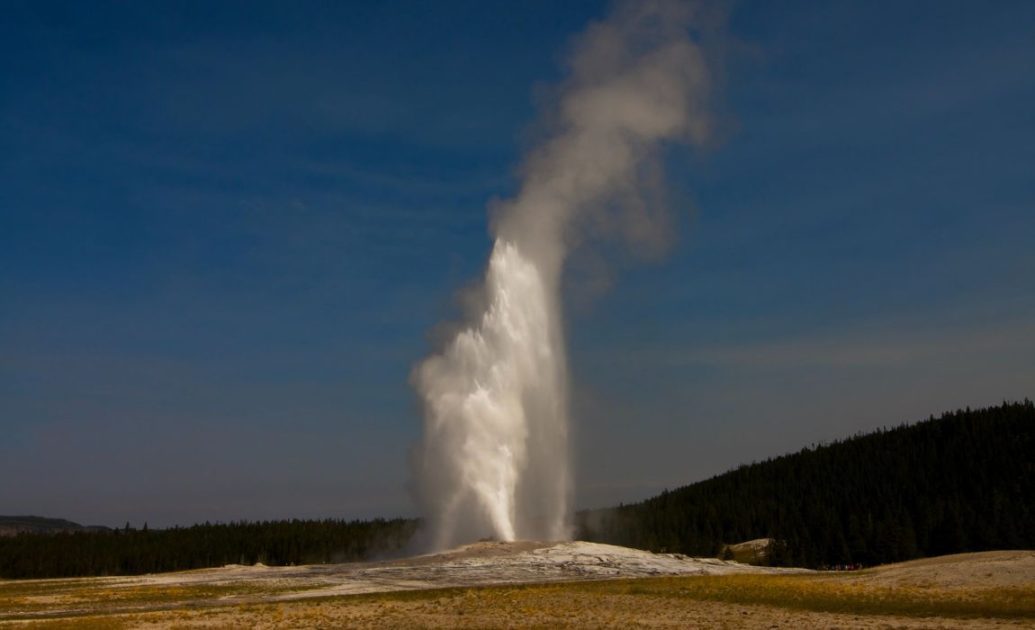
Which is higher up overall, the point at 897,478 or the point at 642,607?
the point at 897,478

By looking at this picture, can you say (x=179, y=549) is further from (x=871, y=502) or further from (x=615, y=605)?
(x=615, y=605)

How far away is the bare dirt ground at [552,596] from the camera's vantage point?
32.7m

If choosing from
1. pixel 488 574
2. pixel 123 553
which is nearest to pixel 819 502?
pixel 488 574

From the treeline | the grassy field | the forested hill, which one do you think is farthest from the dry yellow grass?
the treeline

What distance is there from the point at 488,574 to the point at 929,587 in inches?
961

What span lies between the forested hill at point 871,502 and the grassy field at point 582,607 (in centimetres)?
5853

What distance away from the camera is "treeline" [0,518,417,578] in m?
114

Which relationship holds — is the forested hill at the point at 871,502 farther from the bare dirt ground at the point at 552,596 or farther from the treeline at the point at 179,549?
the bare dirt ground at the point at 552,596

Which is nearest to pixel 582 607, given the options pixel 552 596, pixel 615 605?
pixel 615 605

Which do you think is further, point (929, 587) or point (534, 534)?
point (534, 534)

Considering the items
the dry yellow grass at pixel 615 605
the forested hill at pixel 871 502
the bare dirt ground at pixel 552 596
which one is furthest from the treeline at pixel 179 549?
the dry yellow grass at pixel 615 605

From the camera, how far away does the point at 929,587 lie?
42344 millimetres

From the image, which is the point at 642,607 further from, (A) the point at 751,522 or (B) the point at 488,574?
(A) the point at 751,522

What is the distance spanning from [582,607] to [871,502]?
3900 inches
